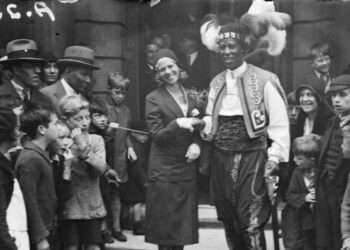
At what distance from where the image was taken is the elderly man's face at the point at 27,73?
5.51m

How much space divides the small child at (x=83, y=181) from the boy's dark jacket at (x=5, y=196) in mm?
1189

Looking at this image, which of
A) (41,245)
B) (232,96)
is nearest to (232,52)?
(232,96)

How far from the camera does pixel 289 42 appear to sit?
5359 mm

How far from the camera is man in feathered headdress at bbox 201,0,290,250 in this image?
5266mm

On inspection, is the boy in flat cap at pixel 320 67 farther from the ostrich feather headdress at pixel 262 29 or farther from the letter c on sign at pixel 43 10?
the letter c on sign at pixel 43 10

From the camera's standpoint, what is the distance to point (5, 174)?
4.00 m

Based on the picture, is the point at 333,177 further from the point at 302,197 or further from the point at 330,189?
the point at 302,197

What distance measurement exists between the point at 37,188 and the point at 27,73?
1.11 meters

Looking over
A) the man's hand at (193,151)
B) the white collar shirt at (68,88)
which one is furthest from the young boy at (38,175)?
the man's hand at (193,151)

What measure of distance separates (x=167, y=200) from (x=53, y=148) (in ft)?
3.03

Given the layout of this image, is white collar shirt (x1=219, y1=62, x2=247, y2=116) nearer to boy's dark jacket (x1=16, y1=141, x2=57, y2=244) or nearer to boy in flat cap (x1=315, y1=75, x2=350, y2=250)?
boy in flat cap (x1=315, y1=75, x2=350, y2=250)

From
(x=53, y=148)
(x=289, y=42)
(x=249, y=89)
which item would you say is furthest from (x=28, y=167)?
(x=289, y=42)

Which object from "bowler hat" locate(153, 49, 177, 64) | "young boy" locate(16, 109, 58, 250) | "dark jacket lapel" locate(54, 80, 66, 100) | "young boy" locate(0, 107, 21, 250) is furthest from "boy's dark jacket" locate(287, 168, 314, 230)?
"young boy" locate(0, 107, 21, 250)

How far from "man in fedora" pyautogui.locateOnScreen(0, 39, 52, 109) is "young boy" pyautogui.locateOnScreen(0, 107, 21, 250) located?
1119 mm
